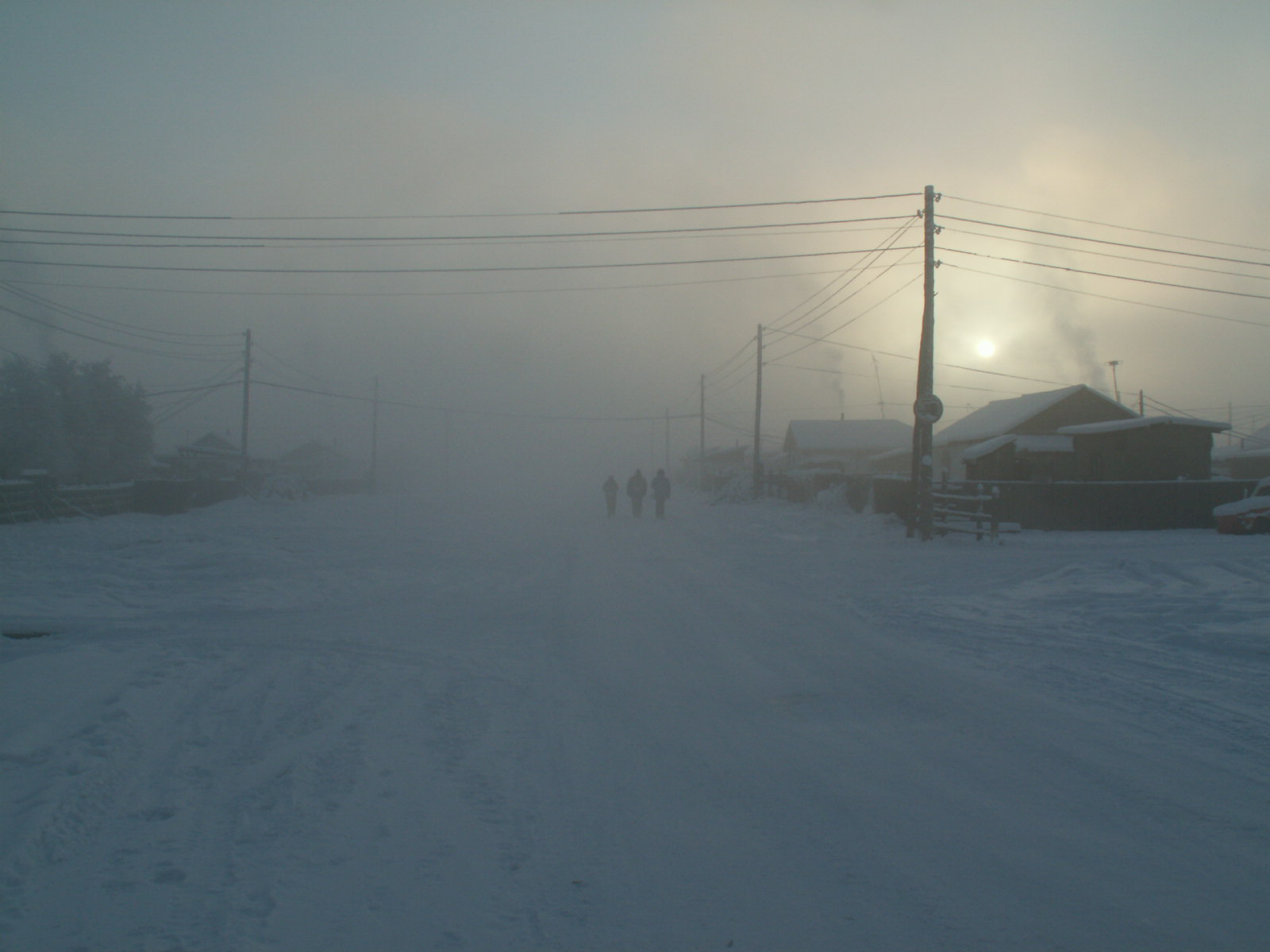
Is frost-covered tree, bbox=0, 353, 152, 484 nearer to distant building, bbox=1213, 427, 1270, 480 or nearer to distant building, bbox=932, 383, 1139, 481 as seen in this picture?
distant building, bbox=932, 383, 1139, 481

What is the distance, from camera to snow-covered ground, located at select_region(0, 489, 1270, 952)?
10.6 ft

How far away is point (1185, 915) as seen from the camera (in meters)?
3.18

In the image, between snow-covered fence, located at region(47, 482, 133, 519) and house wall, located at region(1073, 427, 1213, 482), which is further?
house wall, located at region(1073, 427, 1213, 482)

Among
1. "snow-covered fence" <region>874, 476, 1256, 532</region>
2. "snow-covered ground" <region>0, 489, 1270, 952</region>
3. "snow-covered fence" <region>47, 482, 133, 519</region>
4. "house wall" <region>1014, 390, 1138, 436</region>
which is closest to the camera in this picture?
"snow-covered ground" <region>0, 489, 1270, 952</region>

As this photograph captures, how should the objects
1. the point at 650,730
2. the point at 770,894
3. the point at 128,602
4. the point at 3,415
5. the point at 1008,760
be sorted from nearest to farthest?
the point at 770,894
the point at 1008,760
the point at 650,730
the point at 128,602
the point at 3,415

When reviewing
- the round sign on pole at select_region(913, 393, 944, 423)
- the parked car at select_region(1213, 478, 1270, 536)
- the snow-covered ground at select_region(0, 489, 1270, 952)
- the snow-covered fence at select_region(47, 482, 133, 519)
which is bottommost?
the snow-covered ground at select_region(0, 489, 1270, 952)

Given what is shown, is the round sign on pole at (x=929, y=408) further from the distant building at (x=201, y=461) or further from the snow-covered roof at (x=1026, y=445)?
the distant building at (x=201, y=461)

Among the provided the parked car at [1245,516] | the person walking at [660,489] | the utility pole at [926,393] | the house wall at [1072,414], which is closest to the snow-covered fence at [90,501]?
the person walking at [660,489]

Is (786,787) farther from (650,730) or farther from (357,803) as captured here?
(357,803)

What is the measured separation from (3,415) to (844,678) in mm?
51100

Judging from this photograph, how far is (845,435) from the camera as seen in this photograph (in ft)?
214

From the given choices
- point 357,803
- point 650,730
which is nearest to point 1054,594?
point 650,730

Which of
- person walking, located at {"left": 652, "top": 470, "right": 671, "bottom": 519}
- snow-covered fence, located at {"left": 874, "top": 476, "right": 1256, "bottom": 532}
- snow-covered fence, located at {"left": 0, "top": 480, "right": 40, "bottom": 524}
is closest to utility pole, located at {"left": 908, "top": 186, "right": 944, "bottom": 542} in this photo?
snow-covered fence, located at {"left": 874, "top": 476, "right": 1256, "bottom": 532}

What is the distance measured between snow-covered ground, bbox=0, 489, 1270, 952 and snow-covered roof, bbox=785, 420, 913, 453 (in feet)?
176
